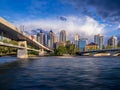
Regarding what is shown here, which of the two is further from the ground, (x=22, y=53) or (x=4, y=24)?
(x=4, y=24)

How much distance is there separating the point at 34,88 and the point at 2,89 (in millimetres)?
3352

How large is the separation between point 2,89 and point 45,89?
4433 millimetres

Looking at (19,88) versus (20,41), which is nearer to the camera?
(19,88)

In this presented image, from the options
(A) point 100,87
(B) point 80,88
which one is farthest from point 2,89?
(A) point 100,87

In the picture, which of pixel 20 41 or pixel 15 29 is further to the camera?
pixel 20 41

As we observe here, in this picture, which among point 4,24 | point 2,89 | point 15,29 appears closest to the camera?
point 2,89

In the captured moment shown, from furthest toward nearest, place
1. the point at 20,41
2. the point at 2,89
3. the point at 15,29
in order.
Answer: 1. the point at 20,41
2. the point at 15,29
3. the point at 2,89

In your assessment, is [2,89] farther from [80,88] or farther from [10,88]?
[80,88]

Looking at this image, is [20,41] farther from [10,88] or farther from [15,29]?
[10,88]

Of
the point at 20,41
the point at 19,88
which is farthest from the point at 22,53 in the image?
the point at 19,88

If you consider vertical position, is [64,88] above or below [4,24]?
below

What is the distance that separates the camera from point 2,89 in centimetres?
2686

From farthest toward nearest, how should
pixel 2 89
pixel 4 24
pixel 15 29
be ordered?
pixel 15 29
pixel 4 24
pixel 2 89

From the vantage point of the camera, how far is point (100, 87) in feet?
93.7
